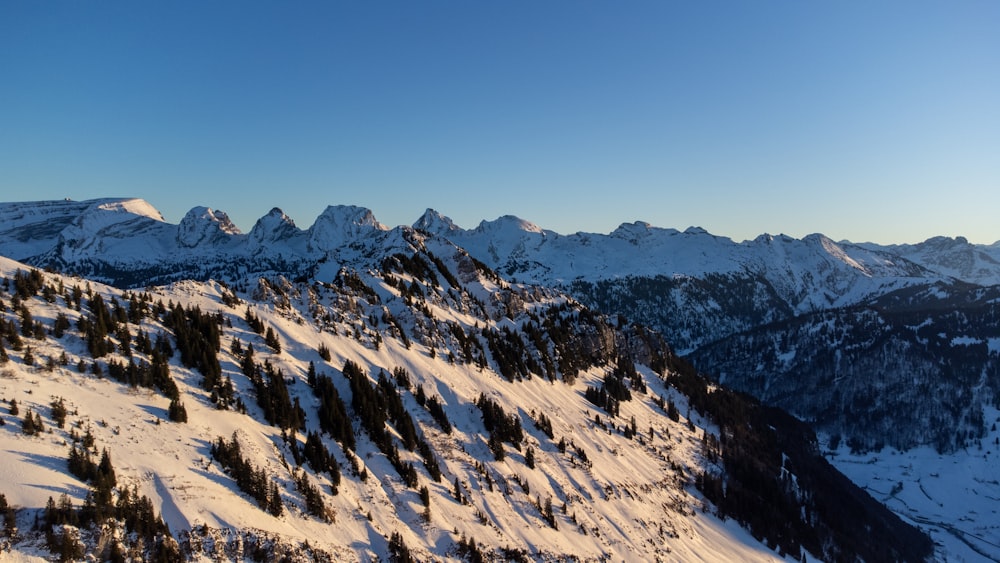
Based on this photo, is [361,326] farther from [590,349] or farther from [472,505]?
[590,349]

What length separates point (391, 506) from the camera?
49.7 m

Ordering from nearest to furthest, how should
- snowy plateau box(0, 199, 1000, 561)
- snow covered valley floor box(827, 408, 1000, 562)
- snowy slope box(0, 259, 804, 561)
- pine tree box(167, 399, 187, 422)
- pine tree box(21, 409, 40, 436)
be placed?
1. pine tree box(21, 409, 40, 436)
2. snowy plateau box(0, 199, 1000, 561)
3. snowy slope box(0, 259, 804, 561)
4. pine tree box(167, 399, 187, 422)
5. snow covered valley floor box(827, 408, 1000, 562)

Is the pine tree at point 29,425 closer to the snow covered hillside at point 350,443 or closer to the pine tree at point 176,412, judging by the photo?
the snow covered hillside at point 350,443

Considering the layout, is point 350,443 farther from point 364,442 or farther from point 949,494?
A: point 949,494

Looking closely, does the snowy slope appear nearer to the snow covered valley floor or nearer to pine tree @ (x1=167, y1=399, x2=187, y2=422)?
pine tree @ (x1=167, y1=399, x2=187, y2=422)

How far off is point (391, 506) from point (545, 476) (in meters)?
27.2

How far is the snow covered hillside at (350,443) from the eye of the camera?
3486 cm

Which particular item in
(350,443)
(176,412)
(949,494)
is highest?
(176,412)

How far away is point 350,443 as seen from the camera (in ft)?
183

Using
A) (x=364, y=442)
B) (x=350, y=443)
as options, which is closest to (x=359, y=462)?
(x=350, y=443)

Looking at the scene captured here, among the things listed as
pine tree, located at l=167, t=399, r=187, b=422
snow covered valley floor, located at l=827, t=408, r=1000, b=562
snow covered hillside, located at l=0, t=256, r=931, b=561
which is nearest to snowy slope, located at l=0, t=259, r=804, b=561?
snow covered hillside, located at l=0, t=256, r=931, b=561

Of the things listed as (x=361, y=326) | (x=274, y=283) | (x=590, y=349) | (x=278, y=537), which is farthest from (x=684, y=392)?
(x=278, y=537)

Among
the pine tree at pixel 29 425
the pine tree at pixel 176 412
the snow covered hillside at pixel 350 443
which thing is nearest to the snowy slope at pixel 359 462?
the snow covered hillside at pixel 350 443

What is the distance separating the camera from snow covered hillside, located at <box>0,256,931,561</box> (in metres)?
34.9
